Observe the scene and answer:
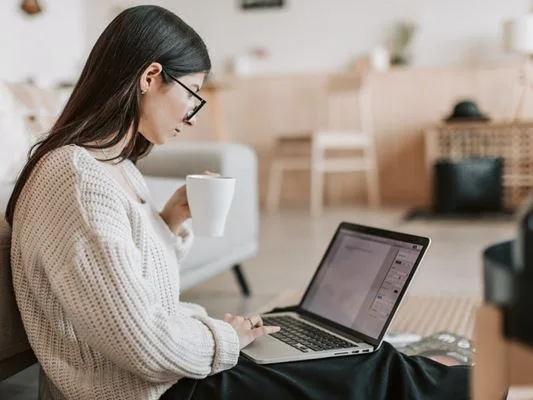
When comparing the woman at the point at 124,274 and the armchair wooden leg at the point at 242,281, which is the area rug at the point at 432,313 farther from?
the woman at the point at 124,274

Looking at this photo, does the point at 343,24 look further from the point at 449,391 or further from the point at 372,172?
the point at 449,391

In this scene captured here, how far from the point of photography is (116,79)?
3.82ft

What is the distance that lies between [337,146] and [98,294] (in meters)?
4.58

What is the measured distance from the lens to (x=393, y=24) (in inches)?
226

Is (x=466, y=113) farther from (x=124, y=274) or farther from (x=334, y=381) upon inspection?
(x=124, y=274)

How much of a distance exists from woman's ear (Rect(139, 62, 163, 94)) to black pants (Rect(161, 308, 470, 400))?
443 millimetres

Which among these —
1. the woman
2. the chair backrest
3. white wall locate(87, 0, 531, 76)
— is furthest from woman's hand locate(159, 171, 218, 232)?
white wall locate(87, 0, 531, 76)

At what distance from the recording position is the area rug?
6.61 feet

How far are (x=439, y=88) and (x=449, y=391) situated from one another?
181 inches

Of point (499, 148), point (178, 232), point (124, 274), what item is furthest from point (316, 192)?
point (124, 274)

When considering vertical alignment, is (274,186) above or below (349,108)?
below

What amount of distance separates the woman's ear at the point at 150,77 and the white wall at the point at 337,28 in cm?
474

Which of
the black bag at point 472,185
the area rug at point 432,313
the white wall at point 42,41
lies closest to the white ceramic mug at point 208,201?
the area rug at point 432,313

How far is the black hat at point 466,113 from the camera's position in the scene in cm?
508
